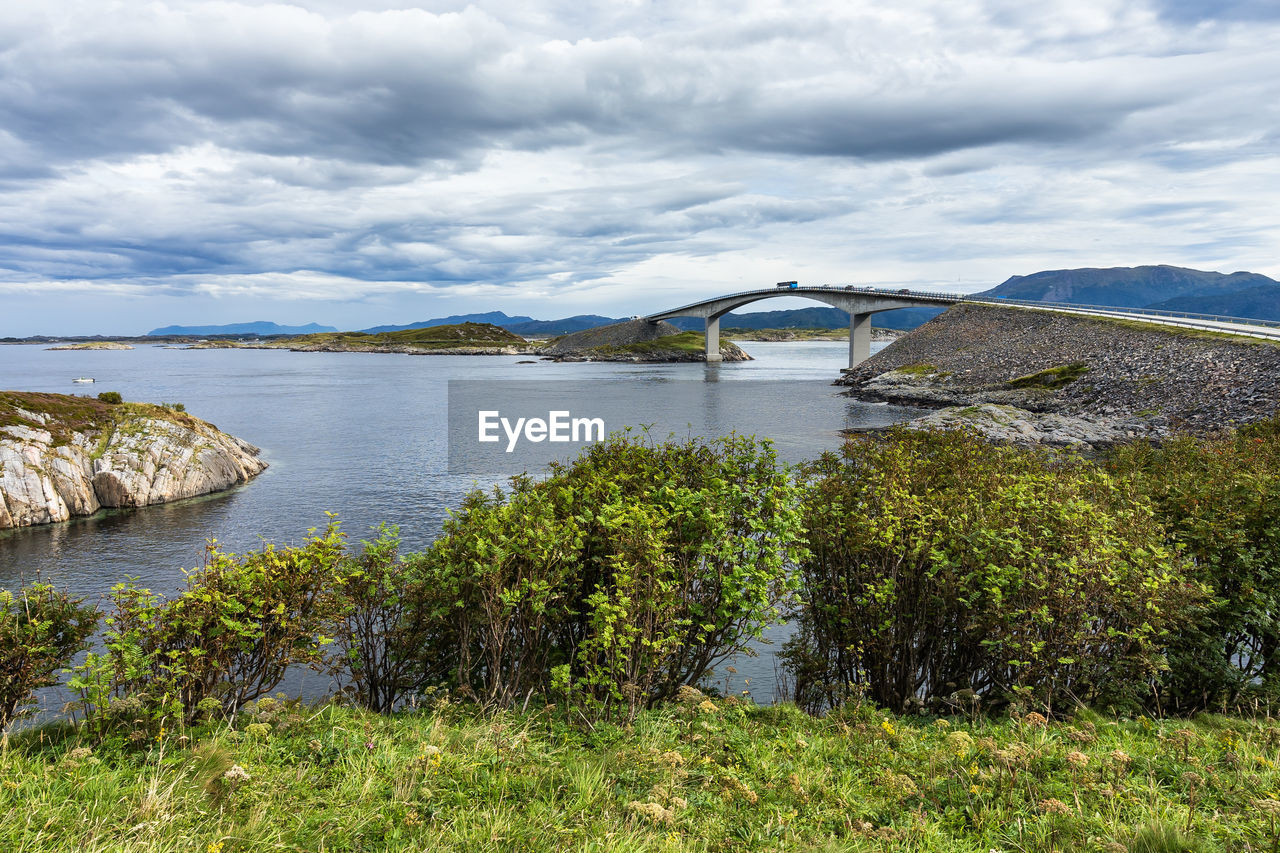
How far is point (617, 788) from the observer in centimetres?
746

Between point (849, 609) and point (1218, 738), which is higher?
point (849, 609)

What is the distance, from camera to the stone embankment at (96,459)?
102ft

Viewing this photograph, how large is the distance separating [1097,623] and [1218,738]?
2033mm

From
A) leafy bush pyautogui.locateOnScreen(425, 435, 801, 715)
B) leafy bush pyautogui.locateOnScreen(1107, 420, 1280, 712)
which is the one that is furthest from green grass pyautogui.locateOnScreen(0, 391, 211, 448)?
leafy bush pyautogui.locateOnScreen(1107, 420, 1280, 712)

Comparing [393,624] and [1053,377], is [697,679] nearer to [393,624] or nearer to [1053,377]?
[393,624]

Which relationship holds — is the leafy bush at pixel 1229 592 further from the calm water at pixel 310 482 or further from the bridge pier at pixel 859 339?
the bridge pier at pixel 859 339

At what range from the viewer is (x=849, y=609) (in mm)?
11578

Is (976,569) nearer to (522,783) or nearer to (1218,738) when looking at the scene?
(1218,738)

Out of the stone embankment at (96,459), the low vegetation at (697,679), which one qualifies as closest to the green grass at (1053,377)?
the low vegetation at (697,679)

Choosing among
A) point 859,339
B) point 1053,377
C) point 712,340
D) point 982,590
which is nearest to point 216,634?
point 982,590

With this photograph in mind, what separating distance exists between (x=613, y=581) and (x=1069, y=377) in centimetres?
7713

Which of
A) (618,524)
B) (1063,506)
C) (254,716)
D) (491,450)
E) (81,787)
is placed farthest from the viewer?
(491,450)

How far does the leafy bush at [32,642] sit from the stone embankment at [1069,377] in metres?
40.7

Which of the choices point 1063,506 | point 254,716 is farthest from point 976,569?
point 254,716
